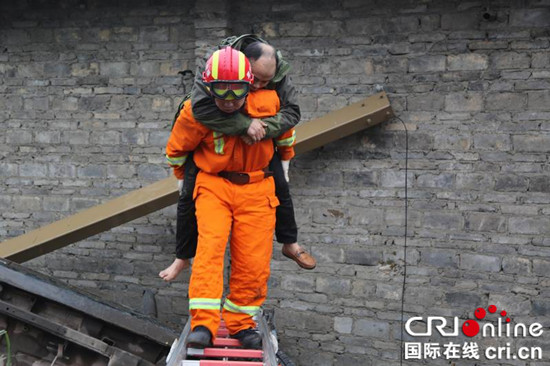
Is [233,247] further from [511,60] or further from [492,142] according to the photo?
[511,60]

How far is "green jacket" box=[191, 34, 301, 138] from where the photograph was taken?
9.78ft

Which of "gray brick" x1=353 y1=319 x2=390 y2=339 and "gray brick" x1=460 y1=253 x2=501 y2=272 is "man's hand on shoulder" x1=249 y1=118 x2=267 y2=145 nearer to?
"gray brick" x1=460 y1=253 x2=501 y2=272

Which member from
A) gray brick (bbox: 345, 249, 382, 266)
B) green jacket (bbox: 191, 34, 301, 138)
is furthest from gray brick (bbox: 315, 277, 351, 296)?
green jacket (bbox: 191, 34, 301, 138)

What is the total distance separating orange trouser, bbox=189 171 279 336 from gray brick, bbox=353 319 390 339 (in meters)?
2.63

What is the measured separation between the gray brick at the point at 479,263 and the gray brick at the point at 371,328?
98 centimetres

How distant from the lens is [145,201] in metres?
5.31

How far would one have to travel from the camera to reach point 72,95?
6.30m

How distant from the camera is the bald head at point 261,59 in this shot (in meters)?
3.06

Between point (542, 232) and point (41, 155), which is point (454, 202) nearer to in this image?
point (542, 232)

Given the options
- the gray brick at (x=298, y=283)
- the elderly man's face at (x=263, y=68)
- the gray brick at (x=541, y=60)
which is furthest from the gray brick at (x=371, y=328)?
the elderly man's face at (x=263, y=68)

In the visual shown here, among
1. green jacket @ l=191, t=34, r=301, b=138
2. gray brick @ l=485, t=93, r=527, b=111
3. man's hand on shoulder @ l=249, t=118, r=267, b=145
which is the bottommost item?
man's hand on shoulder @ l=249, t=118, r=267, b=145

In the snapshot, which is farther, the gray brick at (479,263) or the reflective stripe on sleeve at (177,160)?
the gray brick at (479,263)

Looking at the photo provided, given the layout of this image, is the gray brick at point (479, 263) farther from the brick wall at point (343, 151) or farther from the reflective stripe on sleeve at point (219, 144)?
the reflective stripe on sleeve at point (219, 144)

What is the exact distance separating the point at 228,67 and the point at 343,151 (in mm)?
2964
